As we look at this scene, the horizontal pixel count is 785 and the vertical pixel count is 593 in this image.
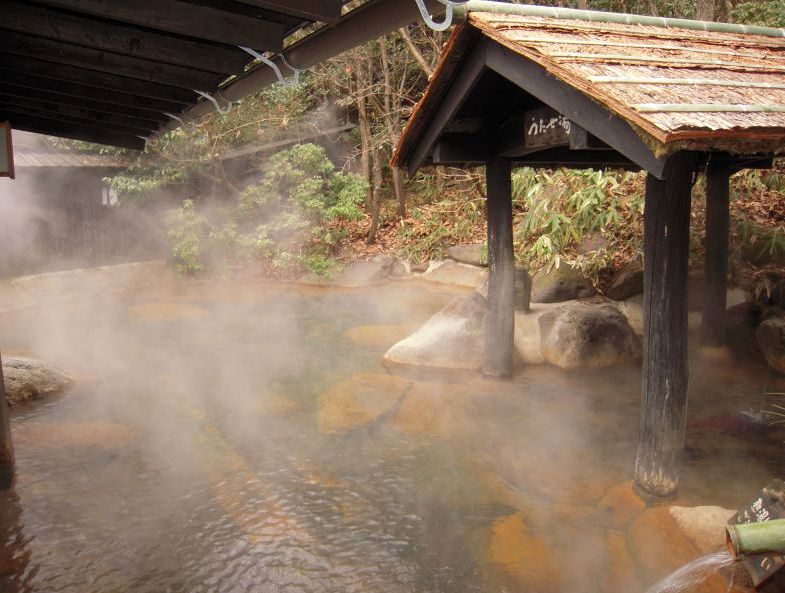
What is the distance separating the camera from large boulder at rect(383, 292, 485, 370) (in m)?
8.38

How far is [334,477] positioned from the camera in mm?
5508

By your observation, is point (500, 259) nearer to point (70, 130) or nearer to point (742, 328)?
point (742, 328)

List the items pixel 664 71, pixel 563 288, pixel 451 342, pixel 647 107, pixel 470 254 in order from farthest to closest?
1. pixel 470 254
2. pixel 563 288
3. pixel 451 342
4. pixel 664 71
5. pixel 647 107

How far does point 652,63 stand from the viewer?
4449 mm

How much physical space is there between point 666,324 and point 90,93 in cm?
491

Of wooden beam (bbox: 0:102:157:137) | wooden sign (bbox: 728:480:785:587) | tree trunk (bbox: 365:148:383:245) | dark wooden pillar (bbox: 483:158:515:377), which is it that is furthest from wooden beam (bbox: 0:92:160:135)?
tree trunk (bbox: 365:148:383:245)

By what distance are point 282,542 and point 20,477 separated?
2.84 m

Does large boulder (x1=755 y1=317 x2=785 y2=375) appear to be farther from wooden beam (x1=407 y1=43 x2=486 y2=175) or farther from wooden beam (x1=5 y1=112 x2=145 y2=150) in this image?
wooden beam (x1=5 y1=112 x2=145 y2=150)

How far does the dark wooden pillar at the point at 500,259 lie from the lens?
23.8 feet

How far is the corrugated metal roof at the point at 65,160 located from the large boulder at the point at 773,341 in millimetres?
14241

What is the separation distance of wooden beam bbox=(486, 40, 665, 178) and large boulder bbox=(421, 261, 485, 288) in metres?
8.64

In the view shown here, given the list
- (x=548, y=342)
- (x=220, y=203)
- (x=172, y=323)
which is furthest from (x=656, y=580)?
(x=220, y=203)

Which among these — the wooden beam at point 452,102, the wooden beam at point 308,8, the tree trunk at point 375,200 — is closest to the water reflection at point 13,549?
the wooden beam at point 308,8

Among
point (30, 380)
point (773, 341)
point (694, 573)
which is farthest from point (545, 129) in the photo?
point (30, 380)
